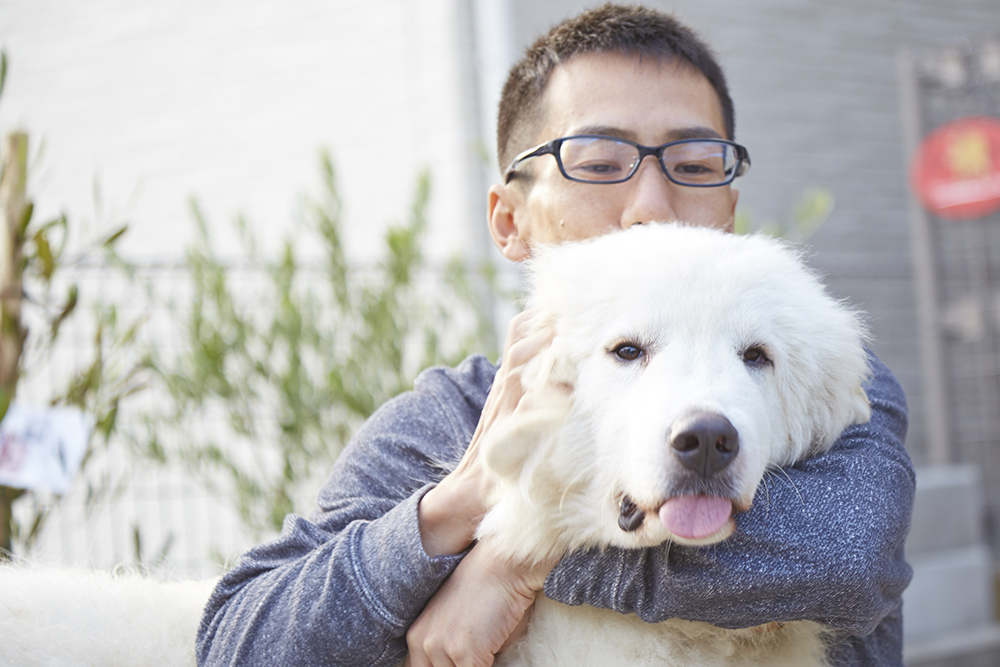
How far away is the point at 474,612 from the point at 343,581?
0.78 ft

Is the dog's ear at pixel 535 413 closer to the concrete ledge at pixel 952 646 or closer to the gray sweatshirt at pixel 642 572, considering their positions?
the gray sweatshirt at pixel 642 572

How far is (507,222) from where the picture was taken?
7.74 feet

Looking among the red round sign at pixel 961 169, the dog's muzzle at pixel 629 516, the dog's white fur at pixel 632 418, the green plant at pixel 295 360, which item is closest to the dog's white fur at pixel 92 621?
the dog's white fur at pixel 632 418

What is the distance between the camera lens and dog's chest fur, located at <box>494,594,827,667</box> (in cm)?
160

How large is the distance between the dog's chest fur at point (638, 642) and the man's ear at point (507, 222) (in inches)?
37.3

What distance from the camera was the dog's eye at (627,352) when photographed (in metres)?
1.62

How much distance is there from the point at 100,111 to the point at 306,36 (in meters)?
2.31

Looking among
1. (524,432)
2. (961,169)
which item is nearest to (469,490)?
(524,432)

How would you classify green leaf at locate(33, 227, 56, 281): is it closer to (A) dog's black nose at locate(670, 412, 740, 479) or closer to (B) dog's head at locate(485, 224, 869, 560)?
(B) dog's head at locate(485, 224, 869, 560)

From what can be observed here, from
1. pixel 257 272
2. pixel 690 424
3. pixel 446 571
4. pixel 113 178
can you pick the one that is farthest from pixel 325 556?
pixel 113 178

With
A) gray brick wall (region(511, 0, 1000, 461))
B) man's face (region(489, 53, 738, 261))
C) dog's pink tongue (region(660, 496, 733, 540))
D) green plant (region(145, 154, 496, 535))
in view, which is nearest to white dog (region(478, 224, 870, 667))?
dog's pink tongue (region(660, 496, 733, 540))

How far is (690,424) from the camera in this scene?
54.6 inches

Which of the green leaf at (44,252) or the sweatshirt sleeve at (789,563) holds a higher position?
the green leaf at (44,252)

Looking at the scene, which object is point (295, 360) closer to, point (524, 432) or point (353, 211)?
point (524, 432)
